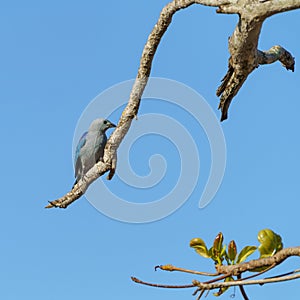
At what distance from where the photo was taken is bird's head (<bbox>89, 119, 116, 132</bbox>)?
22.9 feet

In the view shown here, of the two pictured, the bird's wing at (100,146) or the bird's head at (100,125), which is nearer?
the bird's wing at (100,146)

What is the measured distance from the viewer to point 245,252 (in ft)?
6.84

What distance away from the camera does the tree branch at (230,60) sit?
9.28ft

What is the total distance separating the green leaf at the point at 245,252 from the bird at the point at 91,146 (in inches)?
174

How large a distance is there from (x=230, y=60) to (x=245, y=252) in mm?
1341

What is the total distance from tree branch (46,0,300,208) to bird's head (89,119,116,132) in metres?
3.57

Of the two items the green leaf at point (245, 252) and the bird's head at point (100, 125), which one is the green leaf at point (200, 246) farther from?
the bird's head at point (100, 125)

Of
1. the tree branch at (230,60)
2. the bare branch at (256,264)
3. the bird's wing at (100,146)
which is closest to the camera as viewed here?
the bare branch at (256,264)

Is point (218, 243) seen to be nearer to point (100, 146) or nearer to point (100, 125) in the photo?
point (100, 146)

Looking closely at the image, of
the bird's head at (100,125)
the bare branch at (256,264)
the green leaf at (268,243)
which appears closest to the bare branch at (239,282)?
the bare branch at (256,264)

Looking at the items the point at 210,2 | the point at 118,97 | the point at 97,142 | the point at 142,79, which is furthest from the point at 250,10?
the point at 97,142

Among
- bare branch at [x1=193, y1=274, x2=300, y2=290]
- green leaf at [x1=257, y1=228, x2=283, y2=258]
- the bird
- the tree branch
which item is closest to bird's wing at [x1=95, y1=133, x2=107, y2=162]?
the bird

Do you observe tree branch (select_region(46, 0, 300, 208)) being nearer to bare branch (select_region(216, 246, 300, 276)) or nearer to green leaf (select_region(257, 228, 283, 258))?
green leaf (select_region(257, 228, 283, 258))

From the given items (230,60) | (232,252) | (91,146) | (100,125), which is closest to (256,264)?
(232,252)
